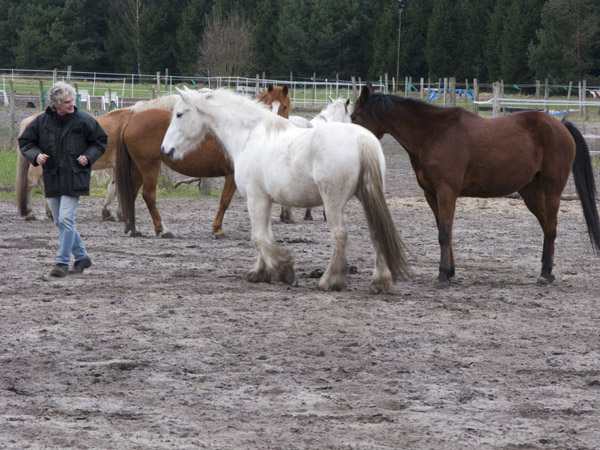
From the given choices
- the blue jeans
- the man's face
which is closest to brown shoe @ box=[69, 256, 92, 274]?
the blue jeans

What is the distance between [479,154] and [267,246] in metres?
2.18

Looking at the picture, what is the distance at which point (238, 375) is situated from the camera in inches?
186

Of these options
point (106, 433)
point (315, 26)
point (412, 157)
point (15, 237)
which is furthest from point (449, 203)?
point (315, 26)

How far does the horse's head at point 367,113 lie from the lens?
7.78 metres

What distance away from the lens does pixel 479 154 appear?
7434 millimetres

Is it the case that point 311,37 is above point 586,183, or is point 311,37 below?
above

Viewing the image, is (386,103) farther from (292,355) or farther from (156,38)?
(156,38)

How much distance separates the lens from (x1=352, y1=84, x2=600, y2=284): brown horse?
24.2 feet

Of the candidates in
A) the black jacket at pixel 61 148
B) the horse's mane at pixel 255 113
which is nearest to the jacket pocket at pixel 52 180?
the black jacket at pixel 61 148

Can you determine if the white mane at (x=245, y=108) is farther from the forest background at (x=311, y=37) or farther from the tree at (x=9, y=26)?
the tree at (x=9, y=26)

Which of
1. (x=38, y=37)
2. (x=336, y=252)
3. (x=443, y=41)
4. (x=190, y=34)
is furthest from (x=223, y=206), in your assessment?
(x=38, y=37)

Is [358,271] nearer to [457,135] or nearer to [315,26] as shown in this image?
[457,135]

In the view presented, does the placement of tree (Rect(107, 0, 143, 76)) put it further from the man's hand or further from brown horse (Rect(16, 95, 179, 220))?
the man's hand

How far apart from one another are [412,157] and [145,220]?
219 inches
